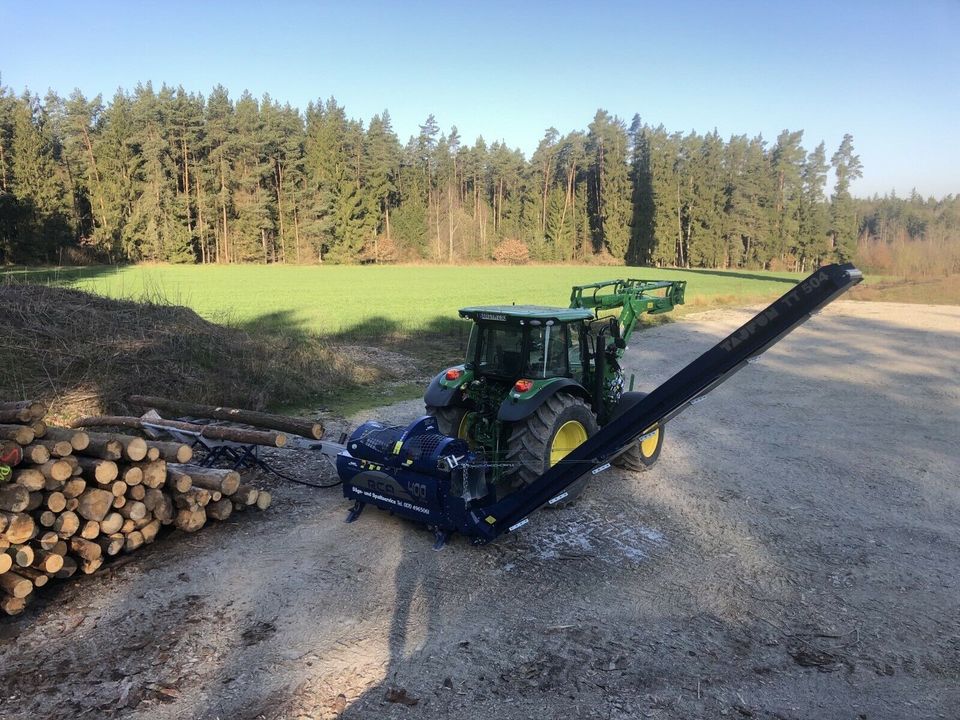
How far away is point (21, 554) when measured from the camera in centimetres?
447

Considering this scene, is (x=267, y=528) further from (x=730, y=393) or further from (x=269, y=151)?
(x=269, y=151)

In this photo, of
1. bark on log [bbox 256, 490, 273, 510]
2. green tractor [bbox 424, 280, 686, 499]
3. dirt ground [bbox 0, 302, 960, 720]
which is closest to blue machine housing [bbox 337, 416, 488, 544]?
dirt ground [bbox 0, 302, 960, 720]

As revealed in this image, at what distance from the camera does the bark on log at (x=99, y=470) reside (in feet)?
16.2

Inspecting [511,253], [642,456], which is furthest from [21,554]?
[511,253]

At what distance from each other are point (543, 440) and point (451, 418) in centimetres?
131

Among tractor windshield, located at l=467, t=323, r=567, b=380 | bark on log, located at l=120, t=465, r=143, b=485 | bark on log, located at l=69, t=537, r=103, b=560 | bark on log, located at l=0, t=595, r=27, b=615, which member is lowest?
bark on log, located at l=0, t=595, r=27, b=615

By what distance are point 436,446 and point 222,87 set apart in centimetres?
6716

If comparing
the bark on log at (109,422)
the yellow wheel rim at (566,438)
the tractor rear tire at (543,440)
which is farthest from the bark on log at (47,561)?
the yellow wheel rim at (566,438)

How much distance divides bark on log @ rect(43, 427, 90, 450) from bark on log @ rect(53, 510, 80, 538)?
20.3 inches

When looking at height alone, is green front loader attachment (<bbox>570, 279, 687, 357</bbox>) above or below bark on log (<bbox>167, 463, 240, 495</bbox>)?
above

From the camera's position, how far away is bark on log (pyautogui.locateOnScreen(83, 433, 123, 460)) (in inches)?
199

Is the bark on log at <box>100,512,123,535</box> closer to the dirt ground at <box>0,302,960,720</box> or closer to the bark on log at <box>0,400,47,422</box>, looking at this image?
the dirt ground at <box>0,302,960,720</box>

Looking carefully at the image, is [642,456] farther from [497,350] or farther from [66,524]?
[66,524]

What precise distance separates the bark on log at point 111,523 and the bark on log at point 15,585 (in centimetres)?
62
